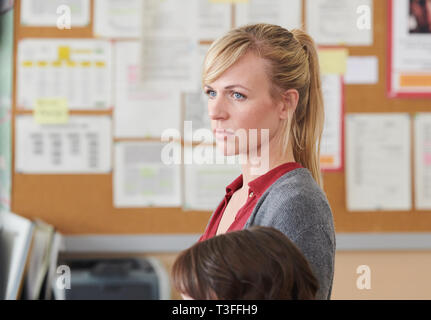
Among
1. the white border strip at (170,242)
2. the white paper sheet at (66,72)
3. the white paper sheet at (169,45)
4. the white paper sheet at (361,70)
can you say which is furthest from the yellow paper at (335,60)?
the white paper sheet at (66,72)

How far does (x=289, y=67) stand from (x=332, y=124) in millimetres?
877

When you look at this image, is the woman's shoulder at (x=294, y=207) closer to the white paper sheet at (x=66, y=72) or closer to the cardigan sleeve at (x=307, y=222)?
the cardigan sleeve at (x=307, y=222)

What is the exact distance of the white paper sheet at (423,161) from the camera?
154 centimetres

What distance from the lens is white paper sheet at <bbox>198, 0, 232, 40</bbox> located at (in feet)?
4.98

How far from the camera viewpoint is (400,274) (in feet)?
5.03

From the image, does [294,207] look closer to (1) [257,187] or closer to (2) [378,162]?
(1) [257,187]

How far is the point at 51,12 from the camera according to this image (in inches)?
59.0

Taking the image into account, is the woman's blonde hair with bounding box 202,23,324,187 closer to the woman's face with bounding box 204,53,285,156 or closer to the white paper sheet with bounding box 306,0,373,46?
the woman's face with bounding box 204,53,285,156

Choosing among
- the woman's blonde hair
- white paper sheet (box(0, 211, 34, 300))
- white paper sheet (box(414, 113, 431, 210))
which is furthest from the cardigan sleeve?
white paper sheet (box(414, 113, 431, 210))

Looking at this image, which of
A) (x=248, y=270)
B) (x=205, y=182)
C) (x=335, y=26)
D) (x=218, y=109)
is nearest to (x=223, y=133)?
(x=218, y=109)

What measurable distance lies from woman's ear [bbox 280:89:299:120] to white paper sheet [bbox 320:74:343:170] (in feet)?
2.74

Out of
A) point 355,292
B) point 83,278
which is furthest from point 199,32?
point 355,292

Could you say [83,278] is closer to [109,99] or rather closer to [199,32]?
[109,99]

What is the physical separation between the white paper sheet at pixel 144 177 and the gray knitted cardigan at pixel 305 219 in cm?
90
